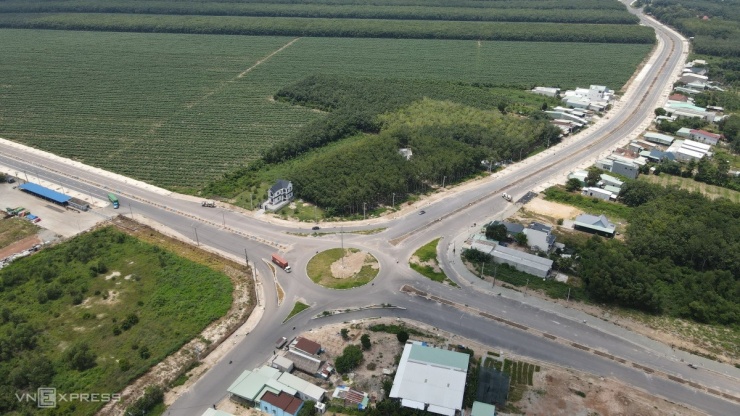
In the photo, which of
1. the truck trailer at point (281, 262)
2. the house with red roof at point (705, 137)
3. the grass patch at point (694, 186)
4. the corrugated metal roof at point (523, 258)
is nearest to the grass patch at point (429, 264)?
the corrugated metal roof at point (523, 258)

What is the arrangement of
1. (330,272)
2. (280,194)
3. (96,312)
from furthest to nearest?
1. (280,194)
2. (330,272)
3. (96,312)

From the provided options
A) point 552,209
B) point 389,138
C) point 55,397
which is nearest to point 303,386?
point 55,397

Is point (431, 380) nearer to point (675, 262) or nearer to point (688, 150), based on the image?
point (675, 262)

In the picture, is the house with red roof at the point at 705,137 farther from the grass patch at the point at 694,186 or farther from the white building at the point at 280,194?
the white building at the point at 280,194

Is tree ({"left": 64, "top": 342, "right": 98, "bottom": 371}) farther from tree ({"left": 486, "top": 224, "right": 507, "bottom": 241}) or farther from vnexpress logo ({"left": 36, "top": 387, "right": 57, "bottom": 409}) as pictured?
tree ({"left": 486, "top": 224, "right": 507, "bottom": 241})

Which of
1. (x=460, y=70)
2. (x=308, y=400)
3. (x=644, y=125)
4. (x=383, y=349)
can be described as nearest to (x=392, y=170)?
(x=383, y=349)

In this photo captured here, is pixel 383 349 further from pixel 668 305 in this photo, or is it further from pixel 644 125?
pixel 644 125

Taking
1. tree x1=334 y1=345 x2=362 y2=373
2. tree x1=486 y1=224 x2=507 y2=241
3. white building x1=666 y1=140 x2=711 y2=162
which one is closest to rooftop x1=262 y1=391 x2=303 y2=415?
tree x1=334 y1=345 x2=362 y2=373
